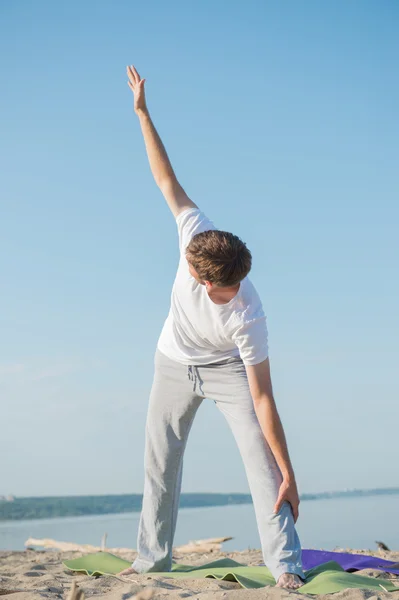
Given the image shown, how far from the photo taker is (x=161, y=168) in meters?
3.89

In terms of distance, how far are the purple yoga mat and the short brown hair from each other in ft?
7.03

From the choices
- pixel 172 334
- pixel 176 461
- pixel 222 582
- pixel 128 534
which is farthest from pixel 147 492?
pixel 128 534

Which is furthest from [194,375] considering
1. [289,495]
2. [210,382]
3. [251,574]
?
[251,574]

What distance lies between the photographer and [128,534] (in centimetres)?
918

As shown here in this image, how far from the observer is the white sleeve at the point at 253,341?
11.1 feet

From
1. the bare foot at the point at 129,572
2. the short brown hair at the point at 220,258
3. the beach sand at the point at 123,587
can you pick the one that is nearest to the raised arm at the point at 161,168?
the short brown hair at the point at 220,258

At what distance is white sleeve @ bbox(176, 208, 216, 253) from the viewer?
3.65 metres

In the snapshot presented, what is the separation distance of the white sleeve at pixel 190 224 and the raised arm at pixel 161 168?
0.08 m

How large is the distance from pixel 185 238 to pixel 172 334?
0.57 m

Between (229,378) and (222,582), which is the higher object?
(229,378)

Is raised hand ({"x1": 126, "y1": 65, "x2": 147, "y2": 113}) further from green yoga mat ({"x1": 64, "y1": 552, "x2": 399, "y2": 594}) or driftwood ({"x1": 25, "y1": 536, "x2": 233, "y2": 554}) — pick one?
driftwood ({"x1": 25, "y1": 536, "x2": 233, "y2": 554})

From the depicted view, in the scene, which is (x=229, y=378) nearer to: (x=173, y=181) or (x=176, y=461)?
(x=176, y=461)

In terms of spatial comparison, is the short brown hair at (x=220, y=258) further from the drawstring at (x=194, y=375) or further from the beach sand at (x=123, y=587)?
the beach sand at (x=123, y=587)

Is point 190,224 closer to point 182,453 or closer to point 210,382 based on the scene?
point 210,382
